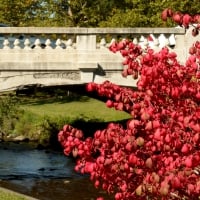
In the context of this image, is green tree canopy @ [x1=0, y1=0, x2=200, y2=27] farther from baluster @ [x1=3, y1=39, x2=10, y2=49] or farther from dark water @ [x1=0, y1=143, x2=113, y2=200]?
baluster @ [x1=3, y1=39, x2=10, y2=49]

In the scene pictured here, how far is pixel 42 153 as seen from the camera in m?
25.5

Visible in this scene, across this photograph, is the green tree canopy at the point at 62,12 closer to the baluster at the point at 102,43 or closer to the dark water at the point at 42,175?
the dark water at the point at 42,175

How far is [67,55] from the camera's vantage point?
55.5 feet

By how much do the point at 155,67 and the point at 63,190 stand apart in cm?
1262

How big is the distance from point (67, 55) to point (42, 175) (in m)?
5.77

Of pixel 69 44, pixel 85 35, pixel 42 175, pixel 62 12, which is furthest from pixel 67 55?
pixel 62 12

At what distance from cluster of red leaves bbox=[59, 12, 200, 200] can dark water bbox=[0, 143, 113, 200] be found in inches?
421

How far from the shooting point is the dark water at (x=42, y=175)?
18.2 metres

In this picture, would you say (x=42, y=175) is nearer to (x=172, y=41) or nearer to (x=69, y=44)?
(x=69, y=44)

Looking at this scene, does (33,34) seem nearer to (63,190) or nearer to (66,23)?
(63,190)

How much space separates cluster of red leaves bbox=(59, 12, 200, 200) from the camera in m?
5.95

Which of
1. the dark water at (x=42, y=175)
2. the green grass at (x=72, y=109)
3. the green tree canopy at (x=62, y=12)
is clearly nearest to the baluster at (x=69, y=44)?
the dark water at (x=42, y=175)

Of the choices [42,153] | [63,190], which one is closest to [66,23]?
[42,153]

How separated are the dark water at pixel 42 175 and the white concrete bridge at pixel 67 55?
3.40m
